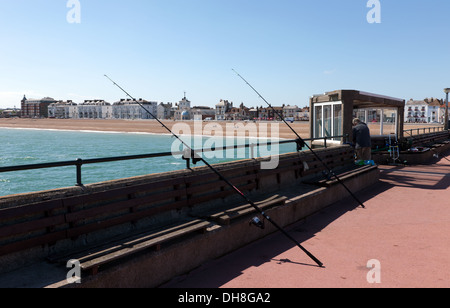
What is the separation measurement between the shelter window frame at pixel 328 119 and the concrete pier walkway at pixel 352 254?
5.66 meters

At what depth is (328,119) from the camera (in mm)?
14516

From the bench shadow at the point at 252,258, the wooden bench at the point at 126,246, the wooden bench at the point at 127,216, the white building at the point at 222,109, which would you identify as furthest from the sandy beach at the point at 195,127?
the white building at the point at 222,109

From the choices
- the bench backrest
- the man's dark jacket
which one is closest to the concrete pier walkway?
the bench backrest

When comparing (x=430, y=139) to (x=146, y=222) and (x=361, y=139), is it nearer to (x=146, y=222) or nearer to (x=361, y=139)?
(x=361, y=139)

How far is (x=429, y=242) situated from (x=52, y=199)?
5839 millimetres

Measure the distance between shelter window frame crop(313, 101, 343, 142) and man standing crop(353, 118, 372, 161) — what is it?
140cm

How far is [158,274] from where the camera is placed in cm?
447

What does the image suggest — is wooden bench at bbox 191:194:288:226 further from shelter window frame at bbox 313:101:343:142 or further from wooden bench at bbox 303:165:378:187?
shelter window frame at bbox 313:101:343:142

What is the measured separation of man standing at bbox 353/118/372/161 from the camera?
476 inches

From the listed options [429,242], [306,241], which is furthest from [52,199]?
[429,242]

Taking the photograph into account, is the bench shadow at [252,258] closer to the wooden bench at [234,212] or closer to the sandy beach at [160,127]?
the wooden bench at [234,212]

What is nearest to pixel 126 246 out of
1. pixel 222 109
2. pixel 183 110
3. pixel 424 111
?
pixel 424 111

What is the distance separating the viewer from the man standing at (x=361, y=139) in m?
12.1
